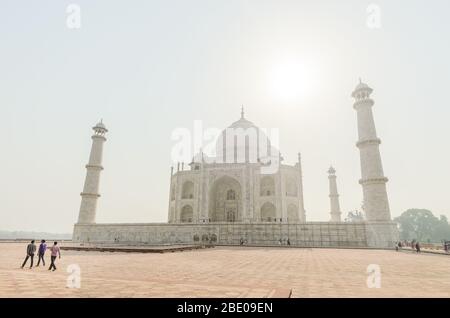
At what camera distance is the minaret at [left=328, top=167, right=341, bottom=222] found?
3984cm

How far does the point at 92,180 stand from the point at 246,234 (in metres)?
19.8

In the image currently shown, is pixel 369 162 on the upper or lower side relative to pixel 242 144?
lower

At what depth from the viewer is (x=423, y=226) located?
197 ft

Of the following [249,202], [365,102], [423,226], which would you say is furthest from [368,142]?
[423,226]

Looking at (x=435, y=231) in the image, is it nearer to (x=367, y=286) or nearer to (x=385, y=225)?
(x=385, y=225)

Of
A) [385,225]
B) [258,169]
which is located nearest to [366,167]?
[385,225]

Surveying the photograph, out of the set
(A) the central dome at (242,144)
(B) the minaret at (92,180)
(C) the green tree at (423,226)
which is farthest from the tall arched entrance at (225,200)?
(C) the green tree at (423,226)

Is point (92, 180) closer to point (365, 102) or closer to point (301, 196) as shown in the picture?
point (301, 196)

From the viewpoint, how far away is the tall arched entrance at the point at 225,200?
37.9 meters

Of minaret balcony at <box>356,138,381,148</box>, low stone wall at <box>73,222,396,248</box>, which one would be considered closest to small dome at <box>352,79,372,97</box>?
minaret balcony at <box>356,138,381,148</box>

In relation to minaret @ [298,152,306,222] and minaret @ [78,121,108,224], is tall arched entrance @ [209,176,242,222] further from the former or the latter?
minaret @ [78,121,108,224]

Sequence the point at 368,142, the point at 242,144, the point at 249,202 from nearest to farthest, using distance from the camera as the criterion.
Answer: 1. the point at 368,142
2. the point at 249,202
3. the point at 242,144

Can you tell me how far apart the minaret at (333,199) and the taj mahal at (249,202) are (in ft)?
0.46

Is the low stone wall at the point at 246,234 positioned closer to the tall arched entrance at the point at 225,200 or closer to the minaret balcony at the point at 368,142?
the minaret balcony at the point at 368,142
